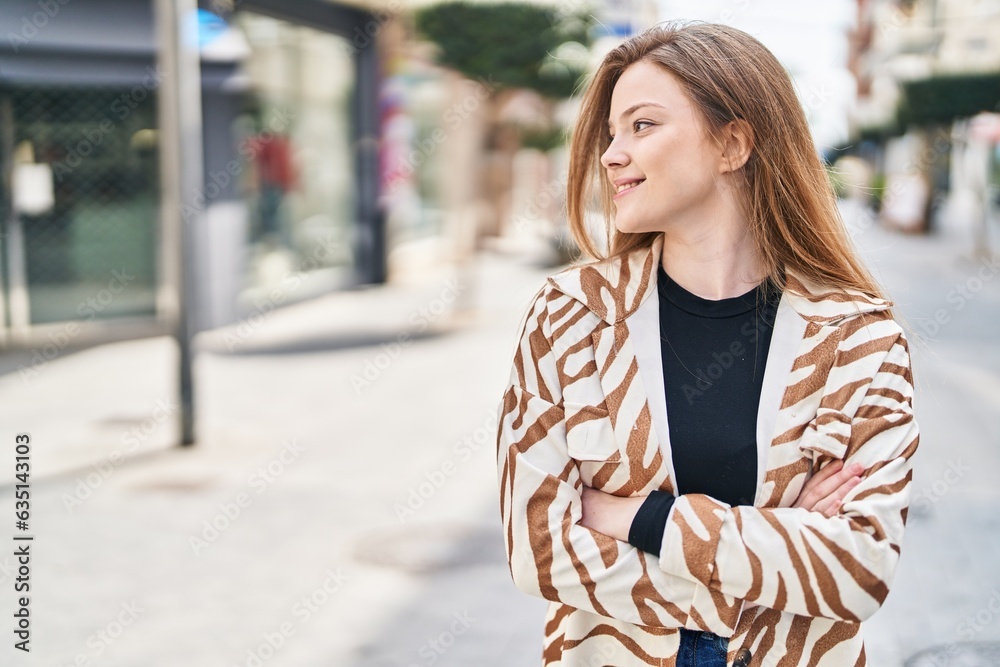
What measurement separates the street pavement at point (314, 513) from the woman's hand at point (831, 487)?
453 millimetres

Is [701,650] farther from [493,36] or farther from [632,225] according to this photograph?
[493,36]

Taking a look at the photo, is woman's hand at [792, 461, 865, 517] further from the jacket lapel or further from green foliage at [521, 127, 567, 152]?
green foliage at [521, 127, 567, 152]

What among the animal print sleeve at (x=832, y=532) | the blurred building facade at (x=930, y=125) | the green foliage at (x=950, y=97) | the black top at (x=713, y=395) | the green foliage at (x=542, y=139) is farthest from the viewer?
the blurred building facade at (x=930, y=125)

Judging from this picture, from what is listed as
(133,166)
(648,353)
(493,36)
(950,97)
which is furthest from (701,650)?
(950,97)

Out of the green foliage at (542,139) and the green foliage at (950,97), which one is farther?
the green foliage at (950,97)

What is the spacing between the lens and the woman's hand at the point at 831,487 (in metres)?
1.92

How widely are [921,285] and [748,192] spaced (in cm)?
Result: 1754

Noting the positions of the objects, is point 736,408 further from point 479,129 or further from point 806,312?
point 479,129

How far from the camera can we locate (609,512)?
6.55ft

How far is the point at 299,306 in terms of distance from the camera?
14.9m

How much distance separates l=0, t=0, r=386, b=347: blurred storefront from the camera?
35.0 ft

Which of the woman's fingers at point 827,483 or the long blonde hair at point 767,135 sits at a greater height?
the long blonde hair at point 767,135

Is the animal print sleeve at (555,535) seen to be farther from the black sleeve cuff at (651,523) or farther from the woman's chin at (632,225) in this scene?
the woman's chin at (632,225)

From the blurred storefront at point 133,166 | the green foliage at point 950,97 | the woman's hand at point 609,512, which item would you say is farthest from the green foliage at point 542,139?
the woman's hand at point 609,512
